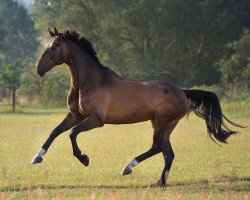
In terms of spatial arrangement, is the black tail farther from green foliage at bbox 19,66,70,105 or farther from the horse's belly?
green foliage at bbox 19,66,70,105

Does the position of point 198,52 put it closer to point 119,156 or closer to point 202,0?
point 202,0

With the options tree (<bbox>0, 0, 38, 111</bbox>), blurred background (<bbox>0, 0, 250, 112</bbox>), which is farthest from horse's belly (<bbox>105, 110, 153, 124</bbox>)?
tree (<bbox>0, 0, 38, 111</bbox>)

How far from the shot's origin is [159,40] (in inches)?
1975

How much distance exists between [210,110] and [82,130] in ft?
8.20

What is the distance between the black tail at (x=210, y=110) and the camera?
11.8 meters

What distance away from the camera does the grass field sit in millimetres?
9594

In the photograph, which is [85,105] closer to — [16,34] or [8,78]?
[8,78]

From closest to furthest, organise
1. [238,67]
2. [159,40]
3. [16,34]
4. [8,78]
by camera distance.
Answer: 1. [8,78]
2. [238,67]
3. [159,40]
4. [16,34]

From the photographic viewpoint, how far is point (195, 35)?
49406mm

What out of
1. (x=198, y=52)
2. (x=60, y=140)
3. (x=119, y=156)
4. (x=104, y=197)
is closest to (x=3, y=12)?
(x=198, y=52)

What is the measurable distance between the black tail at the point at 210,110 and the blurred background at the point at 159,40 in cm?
3340

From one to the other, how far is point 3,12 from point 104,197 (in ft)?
274

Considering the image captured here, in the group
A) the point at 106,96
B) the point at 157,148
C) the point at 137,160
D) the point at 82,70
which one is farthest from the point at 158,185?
the point at 82,70

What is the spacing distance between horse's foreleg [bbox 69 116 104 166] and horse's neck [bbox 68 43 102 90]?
23.0 inches
